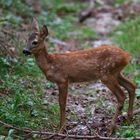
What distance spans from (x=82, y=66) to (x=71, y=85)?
92.0 inches

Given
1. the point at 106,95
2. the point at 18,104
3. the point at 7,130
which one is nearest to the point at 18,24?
the point at 106,95

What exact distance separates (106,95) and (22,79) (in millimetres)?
1505

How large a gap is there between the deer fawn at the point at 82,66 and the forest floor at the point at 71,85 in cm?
43

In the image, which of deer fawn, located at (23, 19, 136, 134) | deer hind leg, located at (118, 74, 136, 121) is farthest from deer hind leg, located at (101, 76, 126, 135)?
deer hind leg, located at (118, 74, 136, 121)

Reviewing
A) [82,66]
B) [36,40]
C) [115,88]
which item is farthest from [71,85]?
[36,40]

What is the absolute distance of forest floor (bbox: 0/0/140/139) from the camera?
302 inches

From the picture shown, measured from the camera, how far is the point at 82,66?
25.8 feet

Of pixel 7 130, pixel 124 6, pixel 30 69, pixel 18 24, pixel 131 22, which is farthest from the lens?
pixel 124 6

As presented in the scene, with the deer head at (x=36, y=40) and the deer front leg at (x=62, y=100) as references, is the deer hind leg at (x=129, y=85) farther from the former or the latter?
the deer head at (x=36, y=40)

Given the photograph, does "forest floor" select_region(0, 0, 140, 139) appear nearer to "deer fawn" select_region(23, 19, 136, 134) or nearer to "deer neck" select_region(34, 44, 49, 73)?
"deer fawn" select_region(23, 19, 136, 134)

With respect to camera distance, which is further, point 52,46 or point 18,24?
point 18,24

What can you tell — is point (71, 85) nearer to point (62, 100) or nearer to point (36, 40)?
point (62, 100)

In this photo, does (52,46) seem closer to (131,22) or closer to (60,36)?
(60,36)

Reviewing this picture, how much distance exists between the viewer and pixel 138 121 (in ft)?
25.5
